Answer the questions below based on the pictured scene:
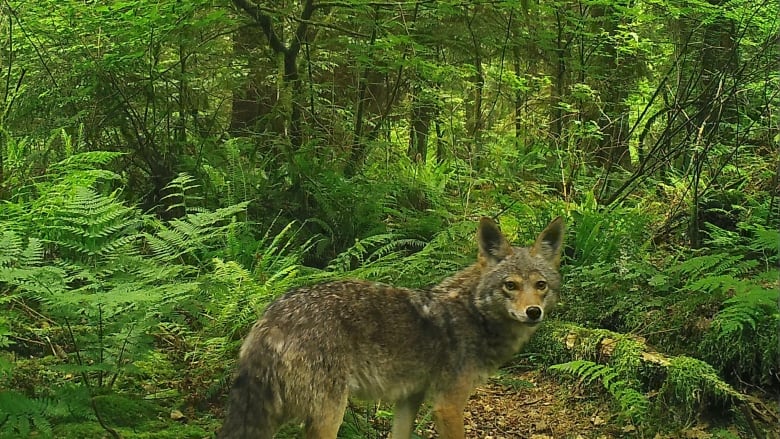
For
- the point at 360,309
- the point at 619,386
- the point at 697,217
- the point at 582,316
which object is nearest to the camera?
the point at 360,309

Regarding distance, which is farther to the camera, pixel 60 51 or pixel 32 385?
pixel 60 51

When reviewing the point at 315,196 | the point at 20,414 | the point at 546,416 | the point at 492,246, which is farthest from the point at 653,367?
the point at 315,196

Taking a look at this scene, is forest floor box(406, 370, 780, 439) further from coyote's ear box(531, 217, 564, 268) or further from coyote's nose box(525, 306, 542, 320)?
coyote's ear box(531, 217, 564, 268)

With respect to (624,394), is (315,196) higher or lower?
higher

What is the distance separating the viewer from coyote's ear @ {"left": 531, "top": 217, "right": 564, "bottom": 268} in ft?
17.0

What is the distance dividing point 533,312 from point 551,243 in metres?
0.84

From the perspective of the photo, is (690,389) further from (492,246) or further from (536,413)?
(492,246)

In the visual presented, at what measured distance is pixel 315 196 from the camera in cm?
898

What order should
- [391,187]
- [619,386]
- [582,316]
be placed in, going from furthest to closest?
[391,187] < [582,316] < [619,386]

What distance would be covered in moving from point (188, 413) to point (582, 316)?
4.24 m

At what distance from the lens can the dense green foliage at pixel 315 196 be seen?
4.91m

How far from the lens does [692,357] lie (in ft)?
18.6

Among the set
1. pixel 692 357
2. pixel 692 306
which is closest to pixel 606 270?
pixel 692 306

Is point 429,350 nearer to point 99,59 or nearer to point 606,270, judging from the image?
point 606,270
